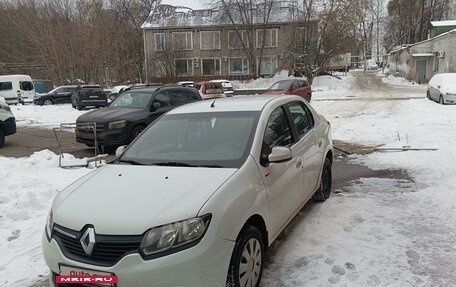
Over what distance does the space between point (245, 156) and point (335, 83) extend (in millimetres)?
40223

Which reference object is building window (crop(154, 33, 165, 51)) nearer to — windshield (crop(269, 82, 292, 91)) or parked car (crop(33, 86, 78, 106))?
parked car (crop(33, 86, 78, 106))

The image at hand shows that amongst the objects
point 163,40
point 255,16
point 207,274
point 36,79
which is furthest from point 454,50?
point 36,79

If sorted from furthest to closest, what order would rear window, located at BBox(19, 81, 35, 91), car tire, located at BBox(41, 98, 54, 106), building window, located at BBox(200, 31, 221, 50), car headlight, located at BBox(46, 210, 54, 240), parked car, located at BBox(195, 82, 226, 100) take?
building window, located at BBox(200, 31, 221, 50)
rear window, located at BBox(19, 81, 35, 91)
car tire, located at BBox(41, 98, 54, 106)
parked car, located at BBox(195, 82, 226, 100)
car headlight, located at BBox(46, 210, 54, 240)

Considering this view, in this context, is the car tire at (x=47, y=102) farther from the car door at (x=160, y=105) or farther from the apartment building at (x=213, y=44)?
the car door at (x=160, y=105)

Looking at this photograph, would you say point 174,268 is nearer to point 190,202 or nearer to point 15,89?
point 190,202

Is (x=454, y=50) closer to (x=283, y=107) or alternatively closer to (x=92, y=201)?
(x=283, y=107)

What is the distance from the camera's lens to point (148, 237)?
9.07ft

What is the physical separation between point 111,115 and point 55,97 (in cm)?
2231

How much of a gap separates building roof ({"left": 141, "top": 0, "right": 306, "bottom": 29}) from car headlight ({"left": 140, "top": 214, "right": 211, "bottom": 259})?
1756 inches

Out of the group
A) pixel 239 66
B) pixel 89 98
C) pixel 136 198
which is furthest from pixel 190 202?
pixel 239 66

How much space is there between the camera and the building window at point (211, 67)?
164ft

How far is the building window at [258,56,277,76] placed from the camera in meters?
48.8

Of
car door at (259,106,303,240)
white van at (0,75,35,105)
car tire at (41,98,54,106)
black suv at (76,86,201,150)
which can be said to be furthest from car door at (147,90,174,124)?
white van at (0,75,35,105)

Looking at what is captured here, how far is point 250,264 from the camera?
3344 millimetres
